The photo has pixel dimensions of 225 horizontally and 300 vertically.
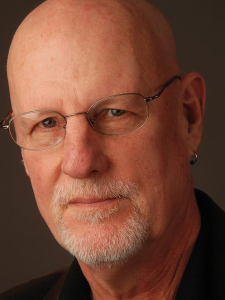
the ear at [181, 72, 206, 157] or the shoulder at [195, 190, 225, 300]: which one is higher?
the ear at [181, 72, 206, 157]

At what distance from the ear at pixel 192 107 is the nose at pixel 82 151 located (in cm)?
55

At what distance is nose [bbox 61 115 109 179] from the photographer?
7.64 ft

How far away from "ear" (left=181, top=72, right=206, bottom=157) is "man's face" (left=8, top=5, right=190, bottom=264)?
230mm

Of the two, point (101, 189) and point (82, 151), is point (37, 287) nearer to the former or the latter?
point (101, 189)

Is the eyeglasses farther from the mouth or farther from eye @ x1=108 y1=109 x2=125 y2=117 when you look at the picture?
the mouth

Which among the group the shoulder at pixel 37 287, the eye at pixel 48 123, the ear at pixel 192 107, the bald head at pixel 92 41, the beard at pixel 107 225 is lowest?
the shoulder at pixel 37 287

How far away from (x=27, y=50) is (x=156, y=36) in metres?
0.56

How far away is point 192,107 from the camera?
2.77m

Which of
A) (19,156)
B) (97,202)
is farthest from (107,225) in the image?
(19,156)

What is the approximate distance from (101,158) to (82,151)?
0.27 ft

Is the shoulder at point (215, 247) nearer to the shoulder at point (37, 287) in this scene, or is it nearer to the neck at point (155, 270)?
the neck at point (155, 270)

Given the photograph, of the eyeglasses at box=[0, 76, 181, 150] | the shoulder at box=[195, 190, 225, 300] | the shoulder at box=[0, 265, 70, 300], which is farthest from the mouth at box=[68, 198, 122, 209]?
the shoulder at box=[0, 265, 70, 300]

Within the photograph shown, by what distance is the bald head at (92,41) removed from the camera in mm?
2385

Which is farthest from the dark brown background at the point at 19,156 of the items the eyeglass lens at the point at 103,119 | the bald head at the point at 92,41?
the eyeglass lens at the point at 103,119
